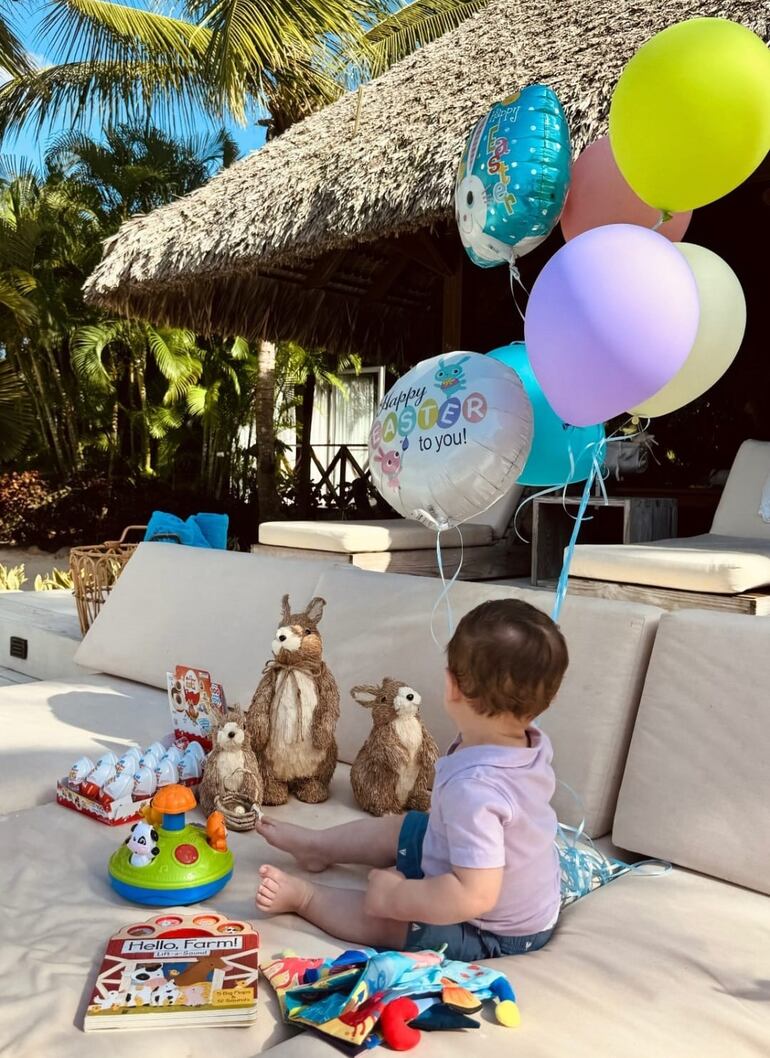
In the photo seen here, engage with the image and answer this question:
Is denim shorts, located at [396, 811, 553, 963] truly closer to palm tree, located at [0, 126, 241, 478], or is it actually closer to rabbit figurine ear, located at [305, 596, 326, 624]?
rabbit figurine ear, located at [305, 596, 326, 624]

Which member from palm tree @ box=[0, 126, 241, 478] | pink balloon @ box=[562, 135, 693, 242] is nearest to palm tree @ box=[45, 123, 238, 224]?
palm tree @ box=[0, 126, 241, 478]

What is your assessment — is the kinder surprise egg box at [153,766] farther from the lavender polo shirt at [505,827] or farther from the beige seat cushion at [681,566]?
the beige seat cushion at [681,566]

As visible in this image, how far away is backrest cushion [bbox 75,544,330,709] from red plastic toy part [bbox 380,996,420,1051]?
1.43 meters

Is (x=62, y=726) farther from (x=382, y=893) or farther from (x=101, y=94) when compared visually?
(x=101, y=94)

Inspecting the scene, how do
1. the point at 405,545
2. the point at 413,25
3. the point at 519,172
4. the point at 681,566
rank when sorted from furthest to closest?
the point at 413,25 → the point at 405,545 → the point at 681,566 → the point at 519,172

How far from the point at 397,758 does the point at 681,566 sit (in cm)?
161

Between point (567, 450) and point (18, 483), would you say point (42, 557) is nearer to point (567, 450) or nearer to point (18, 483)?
point (18, 483)

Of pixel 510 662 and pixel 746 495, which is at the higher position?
pixel 746 495

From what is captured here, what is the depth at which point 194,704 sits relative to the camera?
7.32 feet

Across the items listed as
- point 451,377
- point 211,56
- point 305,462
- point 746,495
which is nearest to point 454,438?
point 451,377

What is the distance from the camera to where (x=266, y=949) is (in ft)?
4.47

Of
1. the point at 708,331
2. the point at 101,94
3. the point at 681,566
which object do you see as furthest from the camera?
the point at 101,94

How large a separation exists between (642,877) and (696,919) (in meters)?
0.18

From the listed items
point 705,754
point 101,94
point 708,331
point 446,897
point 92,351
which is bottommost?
point 446,897
